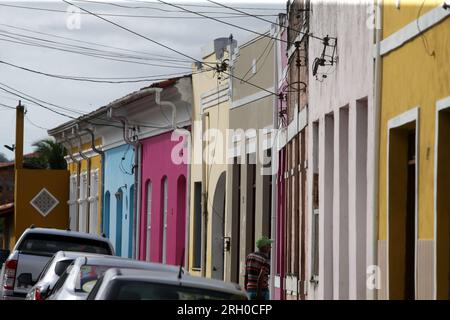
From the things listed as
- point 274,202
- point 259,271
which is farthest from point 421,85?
point 274,202

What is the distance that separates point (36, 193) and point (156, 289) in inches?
1632

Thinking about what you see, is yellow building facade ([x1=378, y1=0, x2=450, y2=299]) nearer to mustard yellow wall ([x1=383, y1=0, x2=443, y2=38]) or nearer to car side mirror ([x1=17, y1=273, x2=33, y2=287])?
mustard yellow wall ([x1=383, y1=0, x2=443, y2=38])

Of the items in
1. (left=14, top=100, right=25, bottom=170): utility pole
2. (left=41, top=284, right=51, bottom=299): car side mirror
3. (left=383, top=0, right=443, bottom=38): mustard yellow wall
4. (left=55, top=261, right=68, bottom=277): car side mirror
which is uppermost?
(left=14, top=100, right=25, bottom=170): utility pole

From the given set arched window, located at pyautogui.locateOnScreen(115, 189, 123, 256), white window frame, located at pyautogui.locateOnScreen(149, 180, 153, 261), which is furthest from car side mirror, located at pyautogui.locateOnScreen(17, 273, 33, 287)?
arched window, located at pyautogui.locateOnScreen(115, 189, 123, 256)

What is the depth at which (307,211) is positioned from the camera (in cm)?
2223

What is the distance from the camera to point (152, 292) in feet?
36.6

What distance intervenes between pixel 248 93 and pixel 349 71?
10.1 m

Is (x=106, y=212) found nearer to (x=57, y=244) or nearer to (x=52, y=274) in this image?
(x=57, y=244)

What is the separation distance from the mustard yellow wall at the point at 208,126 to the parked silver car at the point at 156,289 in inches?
731

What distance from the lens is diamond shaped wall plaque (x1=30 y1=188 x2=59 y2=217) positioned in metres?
49.4

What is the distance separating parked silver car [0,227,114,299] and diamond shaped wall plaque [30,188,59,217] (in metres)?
26.9

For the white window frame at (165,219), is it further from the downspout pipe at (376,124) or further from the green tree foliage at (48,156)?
the green tree foliage at (48,156)
